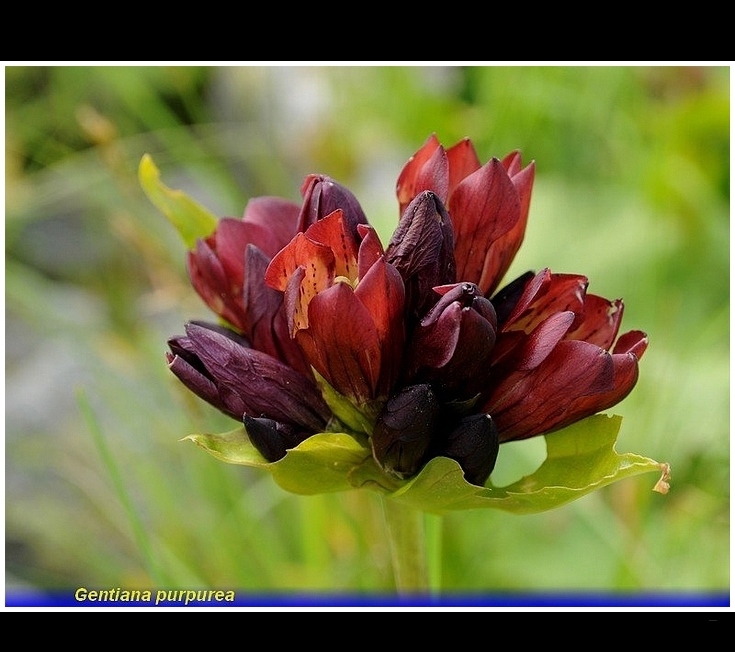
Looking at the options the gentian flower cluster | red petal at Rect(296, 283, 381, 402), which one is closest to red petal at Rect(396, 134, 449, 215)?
the gentian flower cluster

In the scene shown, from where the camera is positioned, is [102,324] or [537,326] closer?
[537,326]

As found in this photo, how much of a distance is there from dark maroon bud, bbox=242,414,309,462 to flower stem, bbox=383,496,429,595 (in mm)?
123

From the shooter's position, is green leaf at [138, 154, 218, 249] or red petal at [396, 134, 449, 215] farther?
green leaf at [138, 154, 218, 249]

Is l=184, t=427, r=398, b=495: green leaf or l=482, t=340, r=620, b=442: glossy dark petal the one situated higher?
l=482, t=340, r=620, b=442: glossy dark petal

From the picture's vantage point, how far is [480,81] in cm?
185

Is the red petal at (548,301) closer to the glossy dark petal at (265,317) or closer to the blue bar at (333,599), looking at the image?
the glossy dark petal at (265,317)

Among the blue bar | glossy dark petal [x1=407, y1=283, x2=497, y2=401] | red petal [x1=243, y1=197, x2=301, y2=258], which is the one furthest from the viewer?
the blue bar

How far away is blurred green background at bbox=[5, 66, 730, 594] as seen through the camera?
1104 mm

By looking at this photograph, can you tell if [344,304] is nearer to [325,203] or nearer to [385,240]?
[325,203]

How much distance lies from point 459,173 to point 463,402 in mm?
151

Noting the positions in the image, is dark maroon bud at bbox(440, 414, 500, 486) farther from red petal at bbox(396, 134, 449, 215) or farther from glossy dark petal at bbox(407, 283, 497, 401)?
red petal at bbox(396, 134, 449, 215)

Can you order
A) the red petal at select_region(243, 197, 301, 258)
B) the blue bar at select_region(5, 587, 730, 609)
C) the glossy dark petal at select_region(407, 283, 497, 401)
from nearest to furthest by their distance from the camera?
the glossy dark petal at select_region(407, 283, 497, 401)
the red petal at select_region(243, 197, 301, 258)
the blue bar at select_region(5, 587, 730, 609)

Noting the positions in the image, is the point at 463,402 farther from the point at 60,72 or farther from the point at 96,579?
the point at 60,72
